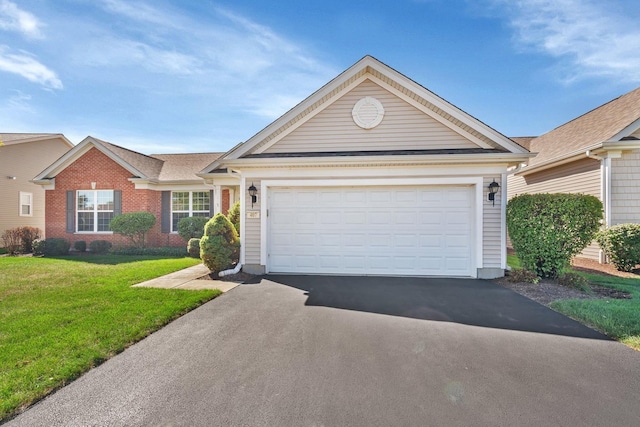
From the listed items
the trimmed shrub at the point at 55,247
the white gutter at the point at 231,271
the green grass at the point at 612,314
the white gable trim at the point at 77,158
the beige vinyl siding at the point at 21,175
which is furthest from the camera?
the beige vinyl siding at the point at 21,175

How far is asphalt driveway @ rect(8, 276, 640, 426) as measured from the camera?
2.53 m

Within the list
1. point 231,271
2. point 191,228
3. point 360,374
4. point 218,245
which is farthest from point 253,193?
point 191,228

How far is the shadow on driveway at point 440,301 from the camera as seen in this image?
4695 mm

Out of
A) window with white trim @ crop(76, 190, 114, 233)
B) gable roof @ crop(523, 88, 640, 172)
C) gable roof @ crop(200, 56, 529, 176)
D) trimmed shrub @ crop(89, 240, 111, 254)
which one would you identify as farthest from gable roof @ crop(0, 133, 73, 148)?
gable roof @ crop(523, 88, 640, 172)

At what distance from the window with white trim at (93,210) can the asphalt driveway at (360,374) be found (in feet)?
41.9

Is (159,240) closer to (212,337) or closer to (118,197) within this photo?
(118,197)

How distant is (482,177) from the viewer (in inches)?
312

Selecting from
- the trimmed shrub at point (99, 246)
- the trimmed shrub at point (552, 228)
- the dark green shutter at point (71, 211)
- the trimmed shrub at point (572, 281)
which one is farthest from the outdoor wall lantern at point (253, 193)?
the dark green shutter at point (71, 211)

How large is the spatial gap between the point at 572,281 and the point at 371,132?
6.28 metres

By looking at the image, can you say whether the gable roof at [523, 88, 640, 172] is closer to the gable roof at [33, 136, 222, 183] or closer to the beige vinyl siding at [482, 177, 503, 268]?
the beige vinyl siding at [482, 177, 503, 268]

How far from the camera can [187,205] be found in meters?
14.7

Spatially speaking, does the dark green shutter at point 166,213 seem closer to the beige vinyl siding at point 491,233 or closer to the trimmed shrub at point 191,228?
the trimmed shrub at point 191,228

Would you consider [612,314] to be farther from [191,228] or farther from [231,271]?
[191,228]

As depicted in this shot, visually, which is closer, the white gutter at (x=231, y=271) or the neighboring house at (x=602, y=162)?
the white gutter at (x=231, y=271)
